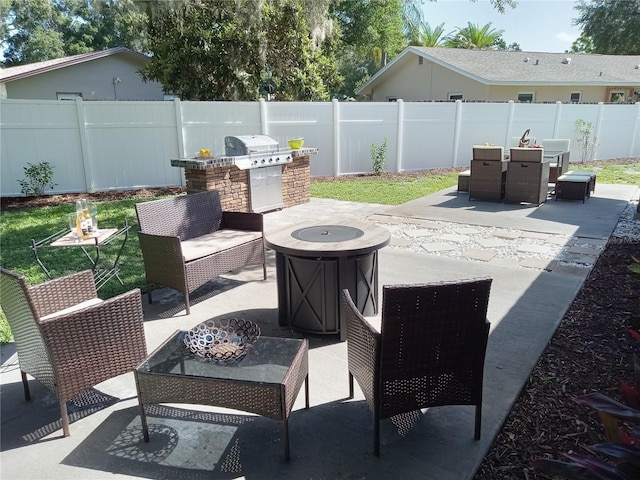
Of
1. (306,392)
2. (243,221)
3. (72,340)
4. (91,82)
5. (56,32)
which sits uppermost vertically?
(56,32)

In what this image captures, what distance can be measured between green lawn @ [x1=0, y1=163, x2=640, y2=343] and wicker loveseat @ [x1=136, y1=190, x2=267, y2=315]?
685mm

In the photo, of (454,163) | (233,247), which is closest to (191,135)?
(233,247)

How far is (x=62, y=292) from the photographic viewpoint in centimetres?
303

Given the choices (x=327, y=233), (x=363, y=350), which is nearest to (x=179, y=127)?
(x=327, y=233)

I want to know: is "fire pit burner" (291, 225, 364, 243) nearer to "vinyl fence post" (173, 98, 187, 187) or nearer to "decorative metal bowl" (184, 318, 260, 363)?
"decorative metal bowl" (184, 318, 260, 363)

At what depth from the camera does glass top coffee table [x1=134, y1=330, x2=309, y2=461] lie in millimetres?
2271

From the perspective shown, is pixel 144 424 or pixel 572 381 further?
pixel 572 381

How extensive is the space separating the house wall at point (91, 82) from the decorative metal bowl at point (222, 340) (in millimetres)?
17917

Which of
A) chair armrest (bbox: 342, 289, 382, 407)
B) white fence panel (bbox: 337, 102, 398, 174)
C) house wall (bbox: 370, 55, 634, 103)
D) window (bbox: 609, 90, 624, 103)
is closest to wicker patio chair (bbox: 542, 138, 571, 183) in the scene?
white fence panel (bbox: 337, 102, 398, 174)

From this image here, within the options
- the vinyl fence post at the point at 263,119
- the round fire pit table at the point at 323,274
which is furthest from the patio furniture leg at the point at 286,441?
the vinyl fence post at the point at 263,119

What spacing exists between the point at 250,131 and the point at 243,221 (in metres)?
5.89

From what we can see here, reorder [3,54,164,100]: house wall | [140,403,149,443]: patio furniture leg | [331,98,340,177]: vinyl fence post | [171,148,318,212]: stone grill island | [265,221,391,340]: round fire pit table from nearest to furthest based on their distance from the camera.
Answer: [140,403,149,443]: patio furniture leg
[265,221,391,340]: round fire pit table
[171,148,318,212]: stone grill island
[331,98,340,177]: vinyl fence post
[3,54,164,100]: house wall

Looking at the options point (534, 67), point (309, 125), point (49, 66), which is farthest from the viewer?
point (534, 67)

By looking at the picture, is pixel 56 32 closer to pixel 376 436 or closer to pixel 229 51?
pixel 229 51
